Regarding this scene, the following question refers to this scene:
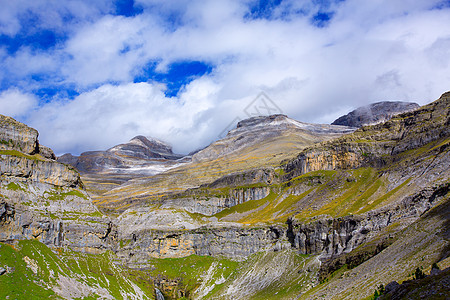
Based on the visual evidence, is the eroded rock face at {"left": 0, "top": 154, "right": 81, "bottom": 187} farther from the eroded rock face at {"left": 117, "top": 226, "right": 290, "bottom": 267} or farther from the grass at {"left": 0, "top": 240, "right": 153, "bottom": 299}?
the eroded rock face at {"left": 117, "top": 226, "right": 290, "bottom": 267}

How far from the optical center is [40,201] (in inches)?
5561

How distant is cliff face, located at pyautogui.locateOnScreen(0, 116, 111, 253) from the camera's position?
422ft

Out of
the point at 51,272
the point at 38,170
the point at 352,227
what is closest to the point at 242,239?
the point at 352,227

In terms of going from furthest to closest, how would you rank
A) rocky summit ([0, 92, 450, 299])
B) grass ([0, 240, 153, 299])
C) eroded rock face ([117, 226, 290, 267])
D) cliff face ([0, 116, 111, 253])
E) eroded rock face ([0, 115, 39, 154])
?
eroded rock face ([117, 226, 290, 267]), eroded rock face ([0, 115, 39, 154]), cliff face ([0, 116, 111, 253]), grass ([0, 240, 153, 299]), rocky summit ([0, 92, 450, 299])

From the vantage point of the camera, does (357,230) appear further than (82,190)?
No

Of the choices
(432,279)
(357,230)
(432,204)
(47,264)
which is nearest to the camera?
(432,279)

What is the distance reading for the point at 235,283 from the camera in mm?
149250

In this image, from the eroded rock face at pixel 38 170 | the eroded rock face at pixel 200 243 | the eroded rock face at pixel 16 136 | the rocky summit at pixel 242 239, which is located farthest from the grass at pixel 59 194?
the eroded rock face at pixel 200 243

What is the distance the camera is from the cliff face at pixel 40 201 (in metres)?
Answer: 129

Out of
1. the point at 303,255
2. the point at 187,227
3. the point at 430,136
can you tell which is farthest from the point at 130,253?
the point at 430,136

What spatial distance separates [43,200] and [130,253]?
160 ft

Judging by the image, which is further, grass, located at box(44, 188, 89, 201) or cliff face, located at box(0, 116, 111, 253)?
grass, located at box(44, 188, 89, 201)

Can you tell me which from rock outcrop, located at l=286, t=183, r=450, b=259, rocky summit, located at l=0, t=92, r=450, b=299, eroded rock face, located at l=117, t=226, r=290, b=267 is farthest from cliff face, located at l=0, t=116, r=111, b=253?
rock outcrop, located at l=286, t=183, r=450, b=259

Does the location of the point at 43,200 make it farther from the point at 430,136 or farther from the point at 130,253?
the point at 430,136
